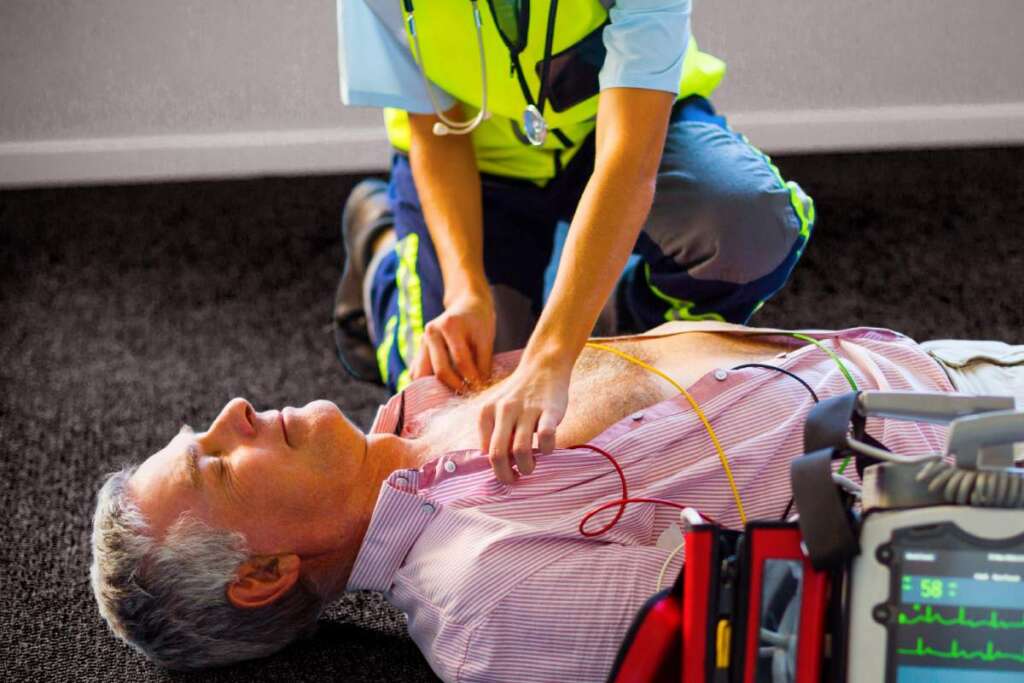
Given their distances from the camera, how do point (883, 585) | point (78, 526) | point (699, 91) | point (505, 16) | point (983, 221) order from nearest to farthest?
1. point (883, 585)
2. point (505, 16)
3. point (78, 526)
4. point (699, 91)
5. point (983, 221)

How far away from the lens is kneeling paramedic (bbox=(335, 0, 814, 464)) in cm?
145

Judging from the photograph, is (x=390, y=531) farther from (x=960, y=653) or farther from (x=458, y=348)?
(x=960, y=653)

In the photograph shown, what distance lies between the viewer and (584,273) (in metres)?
1.41

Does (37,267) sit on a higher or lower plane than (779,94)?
lower

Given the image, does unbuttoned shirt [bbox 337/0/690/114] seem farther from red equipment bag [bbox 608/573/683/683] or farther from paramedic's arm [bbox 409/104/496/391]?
red equipment bag [bbox 608/573/683/683]

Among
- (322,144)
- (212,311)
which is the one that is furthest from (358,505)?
(322,144)

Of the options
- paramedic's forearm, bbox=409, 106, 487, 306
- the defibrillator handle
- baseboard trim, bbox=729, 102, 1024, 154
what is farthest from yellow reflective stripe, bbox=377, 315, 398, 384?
baseboard trim, bbox=729, 102, 1024, 154

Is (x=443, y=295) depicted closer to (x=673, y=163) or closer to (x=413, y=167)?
(x=413, y=167)

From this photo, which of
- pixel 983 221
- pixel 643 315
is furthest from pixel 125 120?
pixel 983 221

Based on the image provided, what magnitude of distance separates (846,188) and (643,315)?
880 millimetres

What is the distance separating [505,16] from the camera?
5.30 ft

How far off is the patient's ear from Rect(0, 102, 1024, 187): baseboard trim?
1.61 m

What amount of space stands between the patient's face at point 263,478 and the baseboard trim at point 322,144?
1476 mm

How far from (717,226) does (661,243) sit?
0.33 feet
